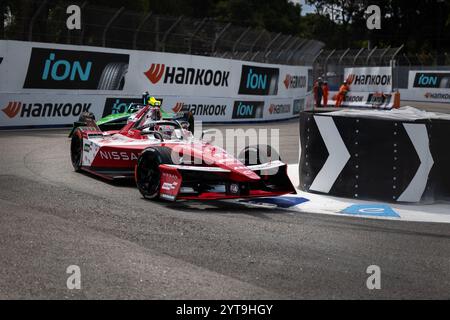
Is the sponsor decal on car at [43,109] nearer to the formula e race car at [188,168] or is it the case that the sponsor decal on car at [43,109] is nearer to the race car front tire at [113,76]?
the race car front tire at [113,76]

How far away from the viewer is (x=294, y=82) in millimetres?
30297

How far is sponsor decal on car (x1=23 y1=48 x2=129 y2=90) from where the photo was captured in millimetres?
19484

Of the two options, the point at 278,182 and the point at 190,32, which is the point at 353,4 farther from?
the point at 278,182

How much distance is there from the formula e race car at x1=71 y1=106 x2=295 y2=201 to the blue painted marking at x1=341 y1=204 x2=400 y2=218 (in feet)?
2.76

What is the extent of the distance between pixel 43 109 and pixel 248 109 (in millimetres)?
8889

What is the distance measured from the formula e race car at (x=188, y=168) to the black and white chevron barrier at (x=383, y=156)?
80cm

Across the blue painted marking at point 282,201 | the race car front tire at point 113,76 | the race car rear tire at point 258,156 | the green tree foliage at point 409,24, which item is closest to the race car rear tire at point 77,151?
the race car rear tire at point 258,156

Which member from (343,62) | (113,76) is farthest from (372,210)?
(343,62)

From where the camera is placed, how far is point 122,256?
601cm

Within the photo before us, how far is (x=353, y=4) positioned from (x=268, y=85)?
171 ft

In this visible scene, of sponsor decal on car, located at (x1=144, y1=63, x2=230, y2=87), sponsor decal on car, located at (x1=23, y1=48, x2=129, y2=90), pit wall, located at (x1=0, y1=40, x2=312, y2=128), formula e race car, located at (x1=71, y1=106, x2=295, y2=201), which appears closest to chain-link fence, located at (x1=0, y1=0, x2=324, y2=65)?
sponsor decal on car, located at (x1=23, y1=48, x2=129, y2=90)

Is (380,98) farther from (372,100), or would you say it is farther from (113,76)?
(113,76)

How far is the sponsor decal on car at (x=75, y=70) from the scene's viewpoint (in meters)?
19.5
